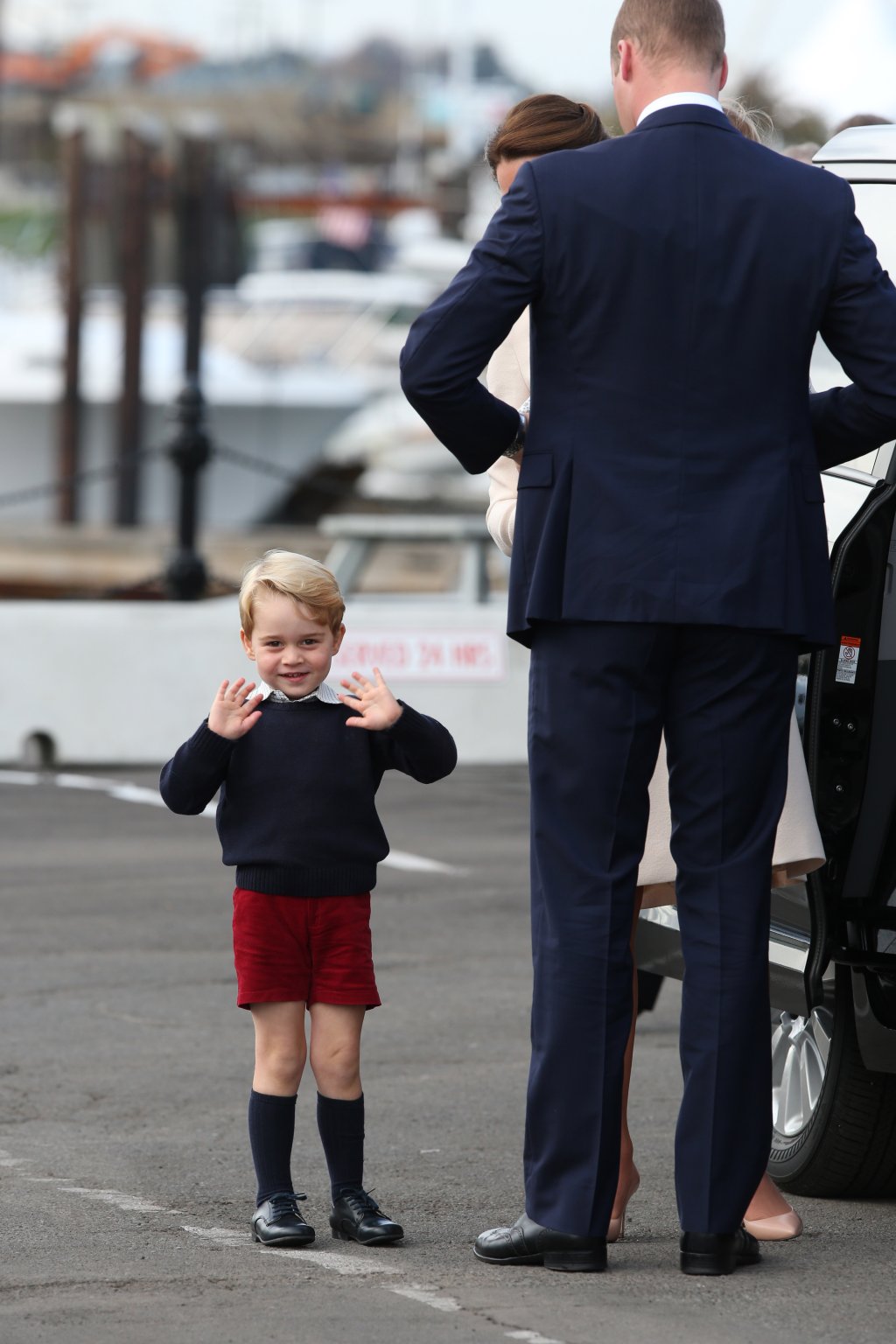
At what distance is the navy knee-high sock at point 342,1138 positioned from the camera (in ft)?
14.1

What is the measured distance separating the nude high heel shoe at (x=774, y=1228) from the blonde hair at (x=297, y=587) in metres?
1.34

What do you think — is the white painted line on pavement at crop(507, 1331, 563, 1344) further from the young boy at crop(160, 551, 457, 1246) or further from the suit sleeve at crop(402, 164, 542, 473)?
the suit sleeve at crop(402, 164, 542, 473)

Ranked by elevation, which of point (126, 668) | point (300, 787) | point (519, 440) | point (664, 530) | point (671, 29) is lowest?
point (126, 668)

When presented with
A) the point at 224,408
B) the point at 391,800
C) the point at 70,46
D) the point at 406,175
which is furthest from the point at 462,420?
the point at 70,46

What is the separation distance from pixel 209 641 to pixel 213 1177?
25.7 feet

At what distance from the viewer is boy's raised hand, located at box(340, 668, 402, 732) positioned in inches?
166

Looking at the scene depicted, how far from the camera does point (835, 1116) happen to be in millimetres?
4695

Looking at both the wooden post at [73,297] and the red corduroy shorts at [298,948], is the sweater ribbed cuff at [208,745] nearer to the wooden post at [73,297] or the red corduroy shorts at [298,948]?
the red corduroy shorts at [298,948]

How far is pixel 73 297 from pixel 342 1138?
2835cm

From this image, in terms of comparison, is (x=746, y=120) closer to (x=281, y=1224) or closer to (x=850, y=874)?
(x=850, y=874)

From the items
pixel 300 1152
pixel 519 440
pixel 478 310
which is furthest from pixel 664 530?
pixel 300 1152

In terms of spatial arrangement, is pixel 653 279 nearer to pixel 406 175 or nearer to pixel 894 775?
pixel 894 775

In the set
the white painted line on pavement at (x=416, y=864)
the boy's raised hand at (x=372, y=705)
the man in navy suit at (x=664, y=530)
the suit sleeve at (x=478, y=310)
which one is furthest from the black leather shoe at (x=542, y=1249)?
the white painted line on pavement at (x=416, y=864)

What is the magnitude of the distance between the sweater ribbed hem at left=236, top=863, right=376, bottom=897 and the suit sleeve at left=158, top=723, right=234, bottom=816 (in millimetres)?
156
